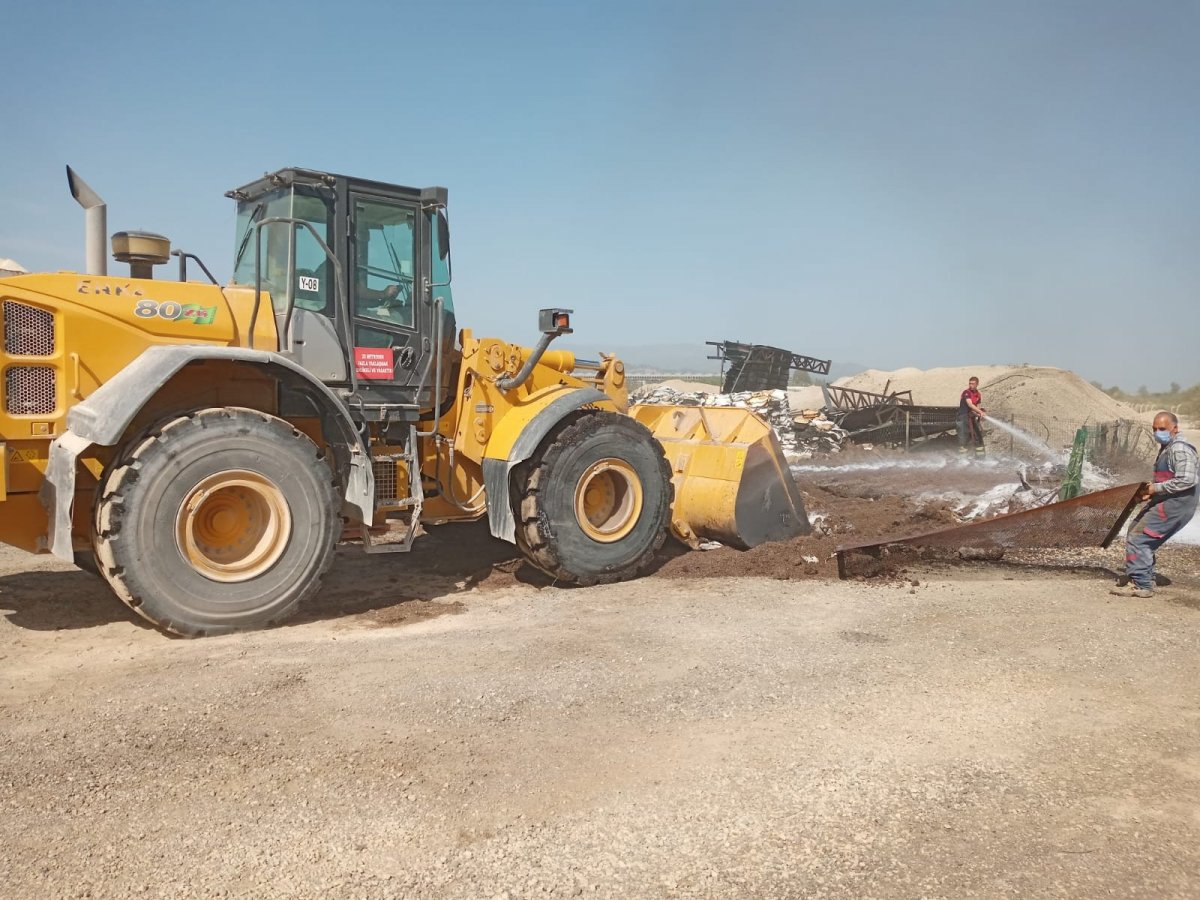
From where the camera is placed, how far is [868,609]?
6312mm

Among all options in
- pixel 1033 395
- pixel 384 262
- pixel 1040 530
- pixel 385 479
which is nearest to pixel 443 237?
pixel 384 262

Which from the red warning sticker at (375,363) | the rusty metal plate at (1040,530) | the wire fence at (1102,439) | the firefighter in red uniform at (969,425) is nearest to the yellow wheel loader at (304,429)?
the red warning sticker at (375,363)

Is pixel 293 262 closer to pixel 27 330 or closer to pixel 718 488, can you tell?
pixel 27 330

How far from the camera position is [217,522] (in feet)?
18.4

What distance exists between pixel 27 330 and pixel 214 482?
52.8 inches

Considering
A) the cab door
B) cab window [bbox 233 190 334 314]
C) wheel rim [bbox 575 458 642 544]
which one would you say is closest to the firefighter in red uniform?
wheel rim [bbox 575 458 642 544]

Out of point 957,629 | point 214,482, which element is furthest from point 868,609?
point 214,482

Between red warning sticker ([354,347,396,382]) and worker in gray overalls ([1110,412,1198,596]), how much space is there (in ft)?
18.6

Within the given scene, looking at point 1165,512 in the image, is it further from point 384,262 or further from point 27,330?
point 27,330

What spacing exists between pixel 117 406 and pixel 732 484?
471cm

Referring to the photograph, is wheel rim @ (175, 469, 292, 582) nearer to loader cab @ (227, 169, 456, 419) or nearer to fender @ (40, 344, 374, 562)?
fender @ (40, 344, 374, 562)

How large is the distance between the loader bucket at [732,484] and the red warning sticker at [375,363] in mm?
2669

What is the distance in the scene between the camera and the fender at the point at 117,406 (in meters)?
4.98

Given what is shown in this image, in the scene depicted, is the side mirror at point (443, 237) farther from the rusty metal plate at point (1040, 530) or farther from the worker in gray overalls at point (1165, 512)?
the worker in gray overalls at point (1165, 512)
